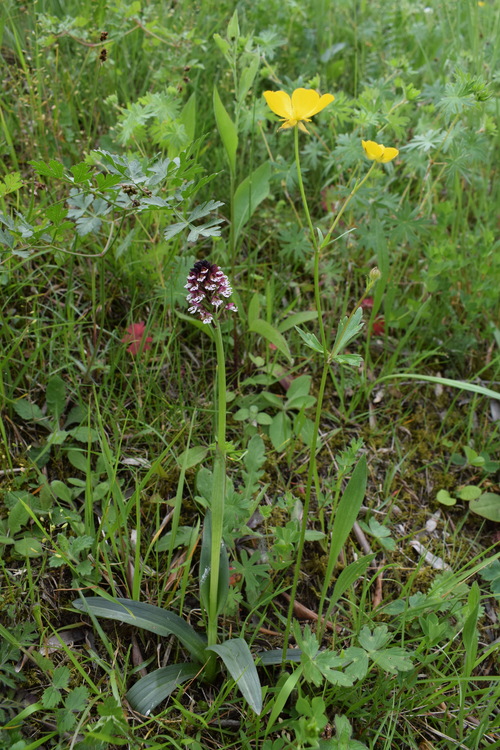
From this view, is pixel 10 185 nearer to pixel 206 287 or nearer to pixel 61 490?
pixel 206 287

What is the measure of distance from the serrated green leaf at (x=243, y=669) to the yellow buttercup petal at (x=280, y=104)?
117 cm

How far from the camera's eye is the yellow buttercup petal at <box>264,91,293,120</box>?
1207 mm

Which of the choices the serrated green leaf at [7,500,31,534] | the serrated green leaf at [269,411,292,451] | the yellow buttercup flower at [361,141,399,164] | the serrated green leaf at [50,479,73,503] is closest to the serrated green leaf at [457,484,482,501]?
the serrated green leaf at [269,411,292,451]

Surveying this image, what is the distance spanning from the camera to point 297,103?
1.22 m

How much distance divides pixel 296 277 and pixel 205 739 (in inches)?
64.9

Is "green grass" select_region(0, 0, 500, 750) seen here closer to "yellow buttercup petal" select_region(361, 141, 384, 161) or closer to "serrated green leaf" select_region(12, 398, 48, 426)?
"serrated green leaf" select_region(12, 398, 48, 426)

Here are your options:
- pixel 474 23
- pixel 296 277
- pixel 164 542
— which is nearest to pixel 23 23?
pixel 296 277

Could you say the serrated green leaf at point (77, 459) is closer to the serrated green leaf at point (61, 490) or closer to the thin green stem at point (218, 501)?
the serrated green leaf at point (61, 490)

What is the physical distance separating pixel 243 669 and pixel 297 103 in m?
1.22

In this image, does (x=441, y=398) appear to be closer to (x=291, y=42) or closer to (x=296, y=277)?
(x=296, y=277)

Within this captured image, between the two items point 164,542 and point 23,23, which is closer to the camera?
point 164,542

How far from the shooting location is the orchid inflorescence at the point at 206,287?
3.91 feet

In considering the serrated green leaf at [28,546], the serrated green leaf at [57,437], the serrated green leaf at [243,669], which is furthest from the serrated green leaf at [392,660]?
the serrated green leaf at [57,437]

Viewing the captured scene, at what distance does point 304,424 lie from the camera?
191 centimetres
